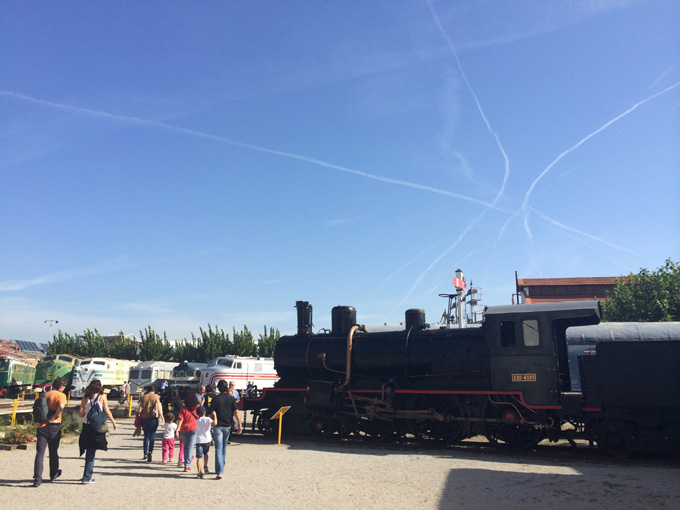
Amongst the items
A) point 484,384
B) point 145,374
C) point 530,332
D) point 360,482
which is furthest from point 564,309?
point 145,374

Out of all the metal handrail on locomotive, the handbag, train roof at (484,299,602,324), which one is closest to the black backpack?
the handbag

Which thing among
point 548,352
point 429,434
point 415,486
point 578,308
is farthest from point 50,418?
point 578,308

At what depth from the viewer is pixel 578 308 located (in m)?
12.8

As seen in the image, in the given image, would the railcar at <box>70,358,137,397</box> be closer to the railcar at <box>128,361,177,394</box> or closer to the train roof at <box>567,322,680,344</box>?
the railcar at <box>128,361,177,394</box>

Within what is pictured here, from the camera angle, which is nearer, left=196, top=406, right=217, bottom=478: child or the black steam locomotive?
left=196, top=406, right=217, bottom=478: child

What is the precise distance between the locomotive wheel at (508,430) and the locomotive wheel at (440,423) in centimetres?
73

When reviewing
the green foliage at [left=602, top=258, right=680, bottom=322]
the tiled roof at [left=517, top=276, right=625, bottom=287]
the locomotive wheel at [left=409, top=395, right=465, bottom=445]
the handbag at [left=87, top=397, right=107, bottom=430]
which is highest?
the tiled roof at [left=517, top=276, right=625, bottom=287]

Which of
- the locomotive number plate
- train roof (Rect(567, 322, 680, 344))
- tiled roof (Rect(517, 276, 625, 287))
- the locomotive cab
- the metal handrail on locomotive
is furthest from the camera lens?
tiled roof (Rect(517, 276, 625, 287))

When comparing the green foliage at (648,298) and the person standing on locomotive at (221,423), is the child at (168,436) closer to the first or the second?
the person standing on locomotive at (221,423)

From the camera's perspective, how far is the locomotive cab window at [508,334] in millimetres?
13039

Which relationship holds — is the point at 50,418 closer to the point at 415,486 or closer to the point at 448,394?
the point at 415,486

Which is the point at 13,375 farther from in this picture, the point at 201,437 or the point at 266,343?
the point at 201,437

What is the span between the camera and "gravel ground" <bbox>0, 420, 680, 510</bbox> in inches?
307

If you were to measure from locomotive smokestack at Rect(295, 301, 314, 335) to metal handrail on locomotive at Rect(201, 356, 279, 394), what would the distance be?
11.9 m
